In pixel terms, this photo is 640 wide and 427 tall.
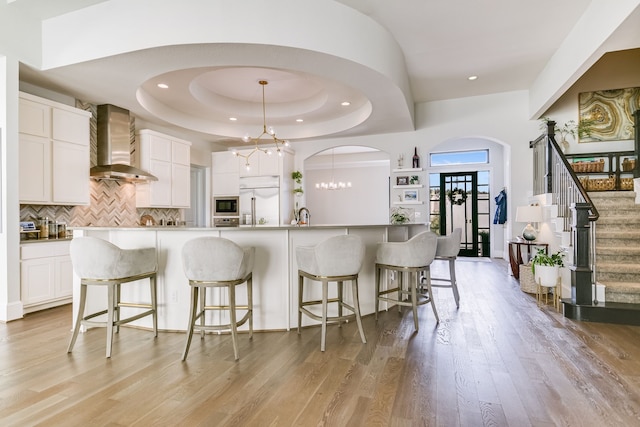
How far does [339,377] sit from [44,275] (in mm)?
3768

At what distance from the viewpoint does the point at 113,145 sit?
193 inches

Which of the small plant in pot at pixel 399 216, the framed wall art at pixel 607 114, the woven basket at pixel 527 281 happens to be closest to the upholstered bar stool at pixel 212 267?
the woven basket at pixel 527 281

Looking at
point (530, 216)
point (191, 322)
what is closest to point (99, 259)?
point (191, 322)

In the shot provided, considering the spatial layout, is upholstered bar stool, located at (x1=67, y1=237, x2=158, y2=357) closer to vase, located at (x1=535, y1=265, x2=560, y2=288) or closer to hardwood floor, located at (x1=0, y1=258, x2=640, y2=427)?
hardwood floor, located at (x1=0, y1=258, x2=640, y2=427)

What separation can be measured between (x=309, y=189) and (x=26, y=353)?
918 centimetres

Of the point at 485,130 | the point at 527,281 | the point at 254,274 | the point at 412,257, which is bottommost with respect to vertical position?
the point at 527,281

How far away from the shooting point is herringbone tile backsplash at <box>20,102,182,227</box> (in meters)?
4.37

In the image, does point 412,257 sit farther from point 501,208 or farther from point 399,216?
point 501,208

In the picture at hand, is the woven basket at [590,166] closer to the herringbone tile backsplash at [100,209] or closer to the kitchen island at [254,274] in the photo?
the kitchen island at [254,274]

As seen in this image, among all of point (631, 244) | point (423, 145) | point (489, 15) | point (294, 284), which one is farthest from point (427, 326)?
point (423, 145)

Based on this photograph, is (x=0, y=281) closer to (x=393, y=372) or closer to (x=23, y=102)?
(x=23, y=102)

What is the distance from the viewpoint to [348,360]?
2504 mm

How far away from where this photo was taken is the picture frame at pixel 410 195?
6641 mm

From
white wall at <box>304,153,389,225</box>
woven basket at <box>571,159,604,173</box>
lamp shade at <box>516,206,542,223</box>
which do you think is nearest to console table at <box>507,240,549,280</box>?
lamp shade at <box>516,206,542,223</box>
